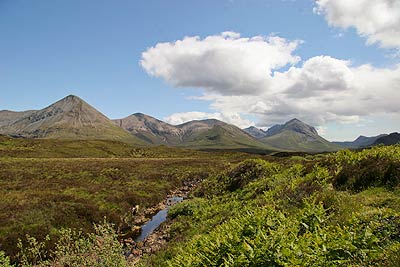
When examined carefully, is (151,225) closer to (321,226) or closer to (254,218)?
(254,218)

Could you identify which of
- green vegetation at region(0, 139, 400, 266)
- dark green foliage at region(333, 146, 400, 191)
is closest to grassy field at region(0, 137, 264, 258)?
green vegetation at region(0, 139, 400, 266)

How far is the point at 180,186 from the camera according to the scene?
48656mm

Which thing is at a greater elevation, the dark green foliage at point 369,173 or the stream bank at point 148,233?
the dark green foliage at point 369,173

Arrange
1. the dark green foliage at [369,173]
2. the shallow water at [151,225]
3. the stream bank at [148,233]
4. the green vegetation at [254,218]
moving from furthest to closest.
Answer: the shallow water at [151,225] → the stream bank at [148,233] → the dark green foliage at [369,173] → the green vegetation at [254,218]

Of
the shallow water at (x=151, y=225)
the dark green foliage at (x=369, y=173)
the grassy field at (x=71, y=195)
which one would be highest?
the dark green foliage at (x=369, y=173)

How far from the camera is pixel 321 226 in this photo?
8.25m

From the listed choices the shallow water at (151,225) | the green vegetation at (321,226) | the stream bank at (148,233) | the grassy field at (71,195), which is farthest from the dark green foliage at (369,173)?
the grassy field at (71,195)

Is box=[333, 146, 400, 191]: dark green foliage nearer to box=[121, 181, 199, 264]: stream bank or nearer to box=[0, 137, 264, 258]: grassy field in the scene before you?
box=[121, 181, 199, 264]: stream bank

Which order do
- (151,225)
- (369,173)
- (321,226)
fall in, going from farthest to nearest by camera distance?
1. (151,225)
2. (369,173)
3. (321,226)

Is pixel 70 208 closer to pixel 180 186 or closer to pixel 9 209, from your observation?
pixel 9 209

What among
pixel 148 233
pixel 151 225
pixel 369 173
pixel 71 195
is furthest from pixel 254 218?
pixel 71 195

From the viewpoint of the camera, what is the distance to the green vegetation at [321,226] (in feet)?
18.5

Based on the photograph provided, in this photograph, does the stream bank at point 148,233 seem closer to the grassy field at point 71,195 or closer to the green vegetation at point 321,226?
the green vegetation at point 321,226

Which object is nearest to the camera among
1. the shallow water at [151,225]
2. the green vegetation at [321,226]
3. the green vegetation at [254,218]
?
the green vegetation at [321,226]
